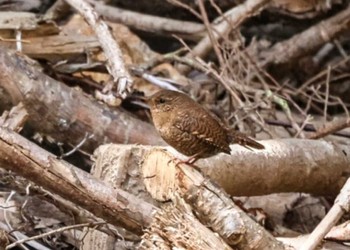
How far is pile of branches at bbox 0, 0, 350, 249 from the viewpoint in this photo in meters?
2.37

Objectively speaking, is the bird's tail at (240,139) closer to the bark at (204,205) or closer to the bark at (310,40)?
the bark at (204,205)

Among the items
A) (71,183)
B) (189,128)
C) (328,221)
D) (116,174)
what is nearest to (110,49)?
(116,174)

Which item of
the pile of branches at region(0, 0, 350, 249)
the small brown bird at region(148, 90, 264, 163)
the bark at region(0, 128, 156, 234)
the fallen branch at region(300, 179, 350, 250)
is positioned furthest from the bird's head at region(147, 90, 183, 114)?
the fallen branch at region(300, 179, 350, 250)

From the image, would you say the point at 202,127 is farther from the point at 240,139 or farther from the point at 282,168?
the point at 282,168

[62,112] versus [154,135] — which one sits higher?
[62,112]

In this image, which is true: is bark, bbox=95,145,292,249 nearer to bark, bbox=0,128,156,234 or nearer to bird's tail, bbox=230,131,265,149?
bark, bbox=0,128,156,234

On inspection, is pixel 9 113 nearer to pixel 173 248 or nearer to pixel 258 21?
pixel 173 248

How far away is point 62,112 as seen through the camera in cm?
354

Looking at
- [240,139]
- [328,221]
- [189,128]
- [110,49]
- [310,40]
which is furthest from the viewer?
[310,40]

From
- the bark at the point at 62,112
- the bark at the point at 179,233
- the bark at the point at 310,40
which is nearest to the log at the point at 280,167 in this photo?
the bark at the point at 179,233

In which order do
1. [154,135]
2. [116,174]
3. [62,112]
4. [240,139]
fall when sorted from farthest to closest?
1. [154,135]
2. [62,112]
3. [116,174]
4. [240,139]

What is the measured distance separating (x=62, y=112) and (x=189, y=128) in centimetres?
103

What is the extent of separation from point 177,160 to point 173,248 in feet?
1.10

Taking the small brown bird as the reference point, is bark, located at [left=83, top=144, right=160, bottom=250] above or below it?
below
